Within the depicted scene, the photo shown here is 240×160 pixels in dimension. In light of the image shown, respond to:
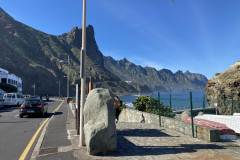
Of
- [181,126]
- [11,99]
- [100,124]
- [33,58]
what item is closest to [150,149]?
[100,124]

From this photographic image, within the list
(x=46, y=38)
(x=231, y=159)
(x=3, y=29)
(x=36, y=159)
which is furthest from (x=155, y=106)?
(x=46, y=38)

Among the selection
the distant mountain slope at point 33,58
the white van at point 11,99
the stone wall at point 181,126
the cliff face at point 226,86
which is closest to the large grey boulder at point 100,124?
the stone wall at point 181,126

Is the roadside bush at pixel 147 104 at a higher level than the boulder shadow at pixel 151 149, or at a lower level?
higher

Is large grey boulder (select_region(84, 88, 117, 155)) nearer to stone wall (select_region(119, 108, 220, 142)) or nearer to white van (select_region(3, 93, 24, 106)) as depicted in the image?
stone wall (select_region(119, 108, 220, 142))

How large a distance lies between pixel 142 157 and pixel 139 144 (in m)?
1.31

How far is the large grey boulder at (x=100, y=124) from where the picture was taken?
4828 millimetres

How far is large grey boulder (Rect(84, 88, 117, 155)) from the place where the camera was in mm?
4828

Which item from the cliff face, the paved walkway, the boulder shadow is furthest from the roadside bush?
the cliff face

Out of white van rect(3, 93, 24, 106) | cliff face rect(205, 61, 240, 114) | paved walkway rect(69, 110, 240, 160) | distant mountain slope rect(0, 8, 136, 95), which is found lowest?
paved walkway rect(69, 110, 240, 160)

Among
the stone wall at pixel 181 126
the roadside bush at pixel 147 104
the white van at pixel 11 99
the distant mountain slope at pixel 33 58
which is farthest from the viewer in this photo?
the distant mountain slope at pixel 33 58

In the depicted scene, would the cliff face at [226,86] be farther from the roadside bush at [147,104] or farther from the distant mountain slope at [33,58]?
the distant mountain slope at [33,58]

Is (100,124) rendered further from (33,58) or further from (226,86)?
(33,58)

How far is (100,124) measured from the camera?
495 centimetres

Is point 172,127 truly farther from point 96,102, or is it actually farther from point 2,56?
point 2,56
